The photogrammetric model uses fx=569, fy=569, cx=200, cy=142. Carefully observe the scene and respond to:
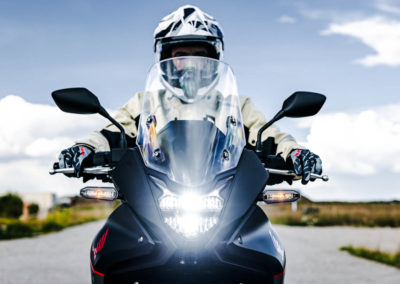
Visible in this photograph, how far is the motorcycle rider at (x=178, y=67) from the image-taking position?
331 cm

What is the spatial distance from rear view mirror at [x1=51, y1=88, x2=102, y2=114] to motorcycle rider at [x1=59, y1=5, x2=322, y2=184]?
9.9 inches

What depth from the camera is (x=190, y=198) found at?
2.48m

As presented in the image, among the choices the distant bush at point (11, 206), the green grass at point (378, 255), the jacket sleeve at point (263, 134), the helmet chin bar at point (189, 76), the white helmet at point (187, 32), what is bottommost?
the distant bush at point (11, 206)

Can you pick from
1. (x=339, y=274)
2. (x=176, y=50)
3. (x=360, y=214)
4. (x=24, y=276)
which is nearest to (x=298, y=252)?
(x=339, y=274)

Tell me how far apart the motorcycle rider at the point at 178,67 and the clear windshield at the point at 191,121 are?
13 centimetres

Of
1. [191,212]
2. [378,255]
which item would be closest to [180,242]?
[191,212]

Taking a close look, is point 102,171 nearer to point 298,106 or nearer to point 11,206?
point 298,106

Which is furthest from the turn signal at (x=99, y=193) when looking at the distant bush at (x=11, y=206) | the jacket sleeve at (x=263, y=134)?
the distant bush at (x=11, y=206)

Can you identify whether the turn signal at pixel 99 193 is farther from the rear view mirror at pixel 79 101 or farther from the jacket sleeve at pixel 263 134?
the jacket sleeve at pixel 263 134

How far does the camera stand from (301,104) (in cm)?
305

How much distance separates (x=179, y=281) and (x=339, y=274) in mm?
9269

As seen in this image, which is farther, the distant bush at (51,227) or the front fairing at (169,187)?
the distant bush at (51,227)

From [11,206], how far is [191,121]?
6347 cm

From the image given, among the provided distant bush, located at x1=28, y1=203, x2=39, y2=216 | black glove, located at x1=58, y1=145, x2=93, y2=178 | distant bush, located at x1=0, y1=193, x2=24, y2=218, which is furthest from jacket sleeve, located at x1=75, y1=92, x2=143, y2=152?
distant bush, located at x1=28, y1=203, x2=39, y2=216
